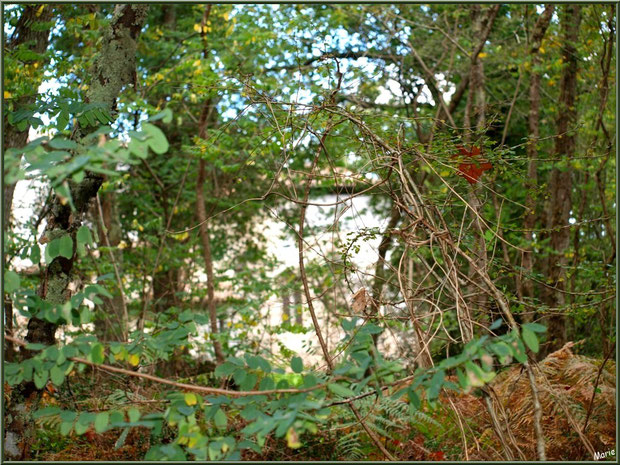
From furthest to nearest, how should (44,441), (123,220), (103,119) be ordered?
(123,220)
(44,441)
(103,119)

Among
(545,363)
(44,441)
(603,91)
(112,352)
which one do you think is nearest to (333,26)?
(603,91)

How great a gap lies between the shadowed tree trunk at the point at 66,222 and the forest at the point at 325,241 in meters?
0.01

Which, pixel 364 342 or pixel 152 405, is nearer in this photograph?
pixel 364 342

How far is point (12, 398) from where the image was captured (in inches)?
132

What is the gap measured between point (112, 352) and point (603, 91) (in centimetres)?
565

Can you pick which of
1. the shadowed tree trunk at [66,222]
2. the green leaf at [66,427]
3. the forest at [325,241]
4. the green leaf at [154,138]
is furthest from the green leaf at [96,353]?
the shadowed tree trunk at [66,222]

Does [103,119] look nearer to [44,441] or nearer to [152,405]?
[152,405]

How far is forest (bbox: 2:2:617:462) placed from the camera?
222 cm

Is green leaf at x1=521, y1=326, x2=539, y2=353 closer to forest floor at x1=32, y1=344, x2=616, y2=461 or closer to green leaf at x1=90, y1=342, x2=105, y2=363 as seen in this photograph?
green leaf at x1=90, y1=342, x2=105, y2=363

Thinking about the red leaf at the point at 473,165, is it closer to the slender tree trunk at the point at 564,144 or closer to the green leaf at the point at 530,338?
the green leaf at the point at 530,338

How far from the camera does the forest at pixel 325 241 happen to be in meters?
2.22

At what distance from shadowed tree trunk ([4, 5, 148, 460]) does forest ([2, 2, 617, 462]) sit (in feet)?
0.04

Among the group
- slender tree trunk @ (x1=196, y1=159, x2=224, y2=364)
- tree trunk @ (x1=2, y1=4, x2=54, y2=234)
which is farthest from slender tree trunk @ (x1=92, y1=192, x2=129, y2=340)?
tree trunk @ (x1=2, y1=4, x2=54, y2=234)

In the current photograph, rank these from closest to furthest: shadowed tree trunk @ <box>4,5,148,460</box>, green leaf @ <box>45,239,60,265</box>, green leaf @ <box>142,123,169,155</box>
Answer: green leaf @ <box>142,123,169,155</box>
green leaf @ <box>45,239,60,265</box>
shadowed tree trunk @ <box>4,5,148,460</box>
